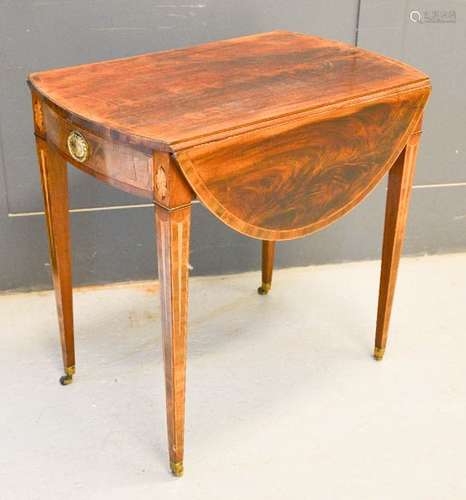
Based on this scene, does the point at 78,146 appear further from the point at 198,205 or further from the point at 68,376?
the point at 198,205

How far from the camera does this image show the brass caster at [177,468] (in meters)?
1.66

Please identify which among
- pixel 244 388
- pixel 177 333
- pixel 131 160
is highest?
pixel 131 160

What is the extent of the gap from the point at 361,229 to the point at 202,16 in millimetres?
862

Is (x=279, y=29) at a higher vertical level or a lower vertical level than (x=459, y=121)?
higher

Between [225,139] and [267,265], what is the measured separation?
992mm

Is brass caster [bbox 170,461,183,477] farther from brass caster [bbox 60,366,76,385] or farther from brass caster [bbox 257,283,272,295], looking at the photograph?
brass caster [bbox 257,283,272,295]

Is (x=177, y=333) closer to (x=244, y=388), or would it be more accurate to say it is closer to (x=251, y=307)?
(x=244, y=388)

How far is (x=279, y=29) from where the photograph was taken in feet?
7.10

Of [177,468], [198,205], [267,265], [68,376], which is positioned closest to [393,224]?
[267,265]

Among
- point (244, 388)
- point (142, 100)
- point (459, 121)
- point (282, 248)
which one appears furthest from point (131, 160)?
point (459, 121)

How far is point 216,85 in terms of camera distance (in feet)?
5.26

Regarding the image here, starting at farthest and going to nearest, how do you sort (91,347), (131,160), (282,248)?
(282,248), (91,347), (131,160)

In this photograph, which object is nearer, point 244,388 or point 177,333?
point 177,333

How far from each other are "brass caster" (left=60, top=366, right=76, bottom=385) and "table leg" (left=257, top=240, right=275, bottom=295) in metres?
0.67
